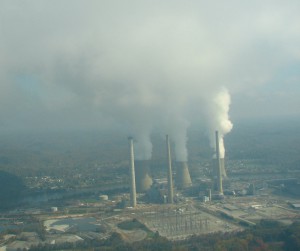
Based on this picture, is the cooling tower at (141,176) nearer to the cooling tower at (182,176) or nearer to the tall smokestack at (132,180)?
the tall smokestack at (132,180)

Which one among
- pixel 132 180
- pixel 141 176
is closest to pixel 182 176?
pixel 141 176

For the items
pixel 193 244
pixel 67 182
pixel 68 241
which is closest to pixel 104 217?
pixel 68 241

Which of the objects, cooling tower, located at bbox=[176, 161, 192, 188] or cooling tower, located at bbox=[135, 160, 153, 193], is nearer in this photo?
cooling tower, located at bbox=[135, 160, 153, 193]

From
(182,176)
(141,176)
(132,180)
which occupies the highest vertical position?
(141,176)

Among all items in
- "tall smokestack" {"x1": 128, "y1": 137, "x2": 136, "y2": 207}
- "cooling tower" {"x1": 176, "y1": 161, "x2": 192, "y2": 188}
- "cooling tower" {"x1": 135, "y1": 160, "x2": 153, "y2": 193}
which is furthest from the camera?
"cooling tower" {"x1": 176, "y1": 161, "x2": 192, "y2": 188}

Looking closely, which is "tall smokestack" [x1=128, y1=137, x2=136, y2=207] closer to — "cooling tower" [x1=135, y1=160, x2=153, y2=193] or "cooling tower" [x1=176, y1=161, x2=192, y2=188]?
"cooling tower" [x1=135, y1=160, x2=153, y2=193]

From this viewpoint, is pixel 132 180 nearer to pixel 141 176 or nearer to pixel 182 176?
pixel 141 176

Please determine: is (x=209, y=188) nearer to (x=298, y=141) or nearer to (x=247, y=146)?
(x=247, y=146)

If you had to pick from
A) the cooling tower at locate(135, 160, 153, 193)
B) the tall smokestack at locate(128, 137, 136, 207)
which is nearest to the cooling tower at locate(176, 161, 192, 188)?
the cooling tower at locate(135, 160, 153, 193)
